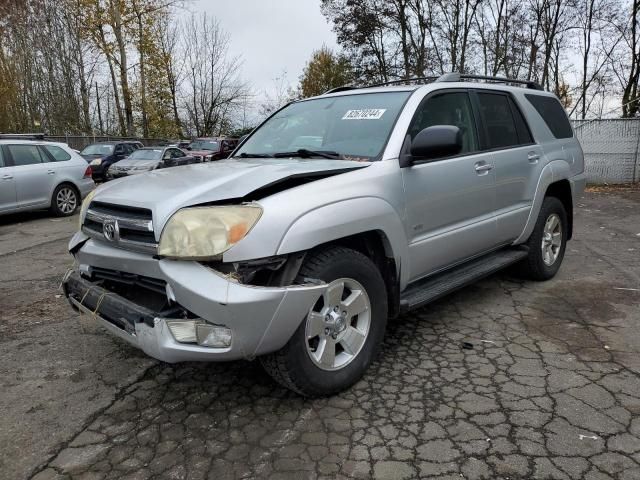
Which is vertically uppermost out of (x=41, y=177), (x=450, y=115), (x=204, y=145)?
(x=204, y=145)

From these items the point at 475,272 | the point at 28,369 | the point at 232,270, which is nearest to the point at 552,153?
the point at 475,272

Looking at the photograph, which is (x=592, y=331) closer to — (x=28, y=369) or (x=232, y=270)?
(x=232, y=270)

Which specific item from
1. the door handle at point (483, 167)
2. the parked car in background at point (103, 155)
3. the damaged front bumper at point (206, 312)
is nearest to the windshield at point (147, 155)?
the parked car in background at point (103, 155)

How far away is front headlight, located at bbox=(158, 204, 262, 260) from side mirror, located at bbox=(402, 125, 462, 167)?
124 centimetres

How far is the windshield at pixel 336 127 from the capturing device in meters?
3.49

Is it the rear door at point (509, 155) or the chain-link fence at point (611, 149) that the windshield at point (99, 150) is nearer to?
the chain-link fence at point (611, 149)

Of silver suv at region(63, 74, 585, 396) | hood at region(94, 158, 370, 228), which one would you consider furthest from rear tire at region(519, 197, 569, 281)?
hood at region(94, 158, 370, 228)

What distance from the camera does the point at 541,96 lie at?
204 inches

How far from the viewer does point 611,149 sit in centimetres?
1511

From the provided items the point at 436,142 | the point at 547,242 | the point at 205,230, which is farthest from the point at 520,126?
the point at 205,230

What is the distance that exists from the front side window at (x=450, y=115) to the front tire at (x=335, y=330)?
1.15 metres

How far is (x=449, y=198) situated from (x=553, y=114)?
238cm

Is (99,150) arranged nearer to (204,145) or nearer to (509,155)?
(204,145)

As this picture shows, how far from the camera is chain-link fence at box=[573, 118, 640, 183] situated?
48.6 ft
